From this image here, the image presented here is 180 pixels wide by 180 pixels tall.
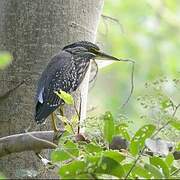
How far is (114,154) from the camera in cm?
100

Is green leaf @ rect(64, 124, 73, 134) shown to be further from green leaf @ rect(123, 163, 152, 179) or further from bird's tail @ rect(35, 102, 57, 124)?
bird's tail @ rect(35, 102, 57, 124)

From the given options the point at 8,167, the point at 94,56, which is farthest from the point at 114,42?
the point at 8,167

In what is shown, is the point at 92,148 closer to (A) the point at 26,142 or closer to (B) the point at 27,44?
(A) the point at 26,142

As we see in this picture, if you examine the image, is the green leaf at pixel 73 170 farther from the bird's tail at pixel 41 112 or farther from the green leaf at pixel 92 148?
the bird's tail at pixel 41 112

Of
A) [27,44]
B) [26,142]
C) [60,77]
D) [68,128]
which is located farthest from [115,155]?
[60,77]

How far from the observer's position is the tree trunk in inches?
76.8

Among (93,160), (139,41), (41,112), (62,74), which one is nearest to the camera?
(93,160)

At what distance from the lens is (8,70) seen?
200 centimetres

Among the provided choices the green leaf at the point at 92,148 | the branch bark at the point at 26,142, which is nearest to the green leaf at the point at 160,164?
the green leaf at the point at 92,148

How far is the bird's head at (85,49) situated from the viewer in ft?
6.58

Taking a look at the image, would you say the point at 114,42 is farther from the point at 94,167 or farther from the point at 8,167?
the point at 94,167

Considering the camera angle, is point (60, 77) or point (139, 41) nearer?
point (60, 77)

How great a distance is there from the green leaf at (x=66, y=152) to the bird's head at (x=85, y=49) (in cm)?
90

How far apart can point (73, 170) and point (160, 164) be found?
15 centimetres
